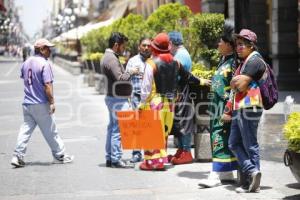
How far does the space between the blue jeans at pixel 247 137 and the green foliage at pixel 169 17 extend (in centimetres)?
1295

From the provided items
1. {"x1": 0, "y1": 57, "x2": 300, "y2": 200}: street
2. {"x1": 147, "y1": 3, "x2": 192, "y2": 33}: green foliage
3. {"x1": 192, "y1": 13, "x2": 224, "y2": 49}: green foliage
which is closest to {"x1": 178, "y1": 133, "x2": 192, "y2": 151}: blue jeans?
{"x1": 0, "y1": 57, "x2": 300, "y2": 200}: street

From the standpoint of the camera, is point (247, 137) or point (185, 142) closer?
point (247, 137)

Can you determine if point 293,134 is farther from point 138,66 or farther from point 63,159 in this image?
point 63,159

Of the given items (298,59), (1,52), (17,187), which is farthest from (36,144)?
(1,52)

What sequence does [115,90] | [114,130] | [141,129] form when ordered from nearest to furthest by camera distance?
[141,129] < [115,90] < [114,130]

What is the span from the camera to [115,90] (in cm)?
966

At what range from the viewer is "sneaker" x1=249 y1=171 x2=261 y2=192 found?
7.60m

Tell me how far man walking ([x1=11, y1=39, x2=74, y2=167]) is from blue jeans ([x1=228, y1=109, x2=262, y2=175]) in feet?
10.2

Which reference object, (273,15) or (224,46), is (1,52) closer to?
(273,15)

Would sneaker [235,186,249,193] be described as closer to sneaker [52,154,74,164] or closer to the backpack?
the backpack

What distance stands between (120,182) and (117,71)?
1758mm

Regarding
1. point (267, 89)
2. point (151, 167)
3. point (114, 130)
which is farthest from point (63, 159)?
point (267, 89)

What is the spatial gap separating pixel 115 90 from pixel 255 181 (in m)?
2.81

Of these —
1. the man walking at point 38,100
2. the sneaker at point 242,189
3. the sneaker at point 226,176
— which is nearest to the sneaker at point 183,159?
the sneaker at point 226,176
